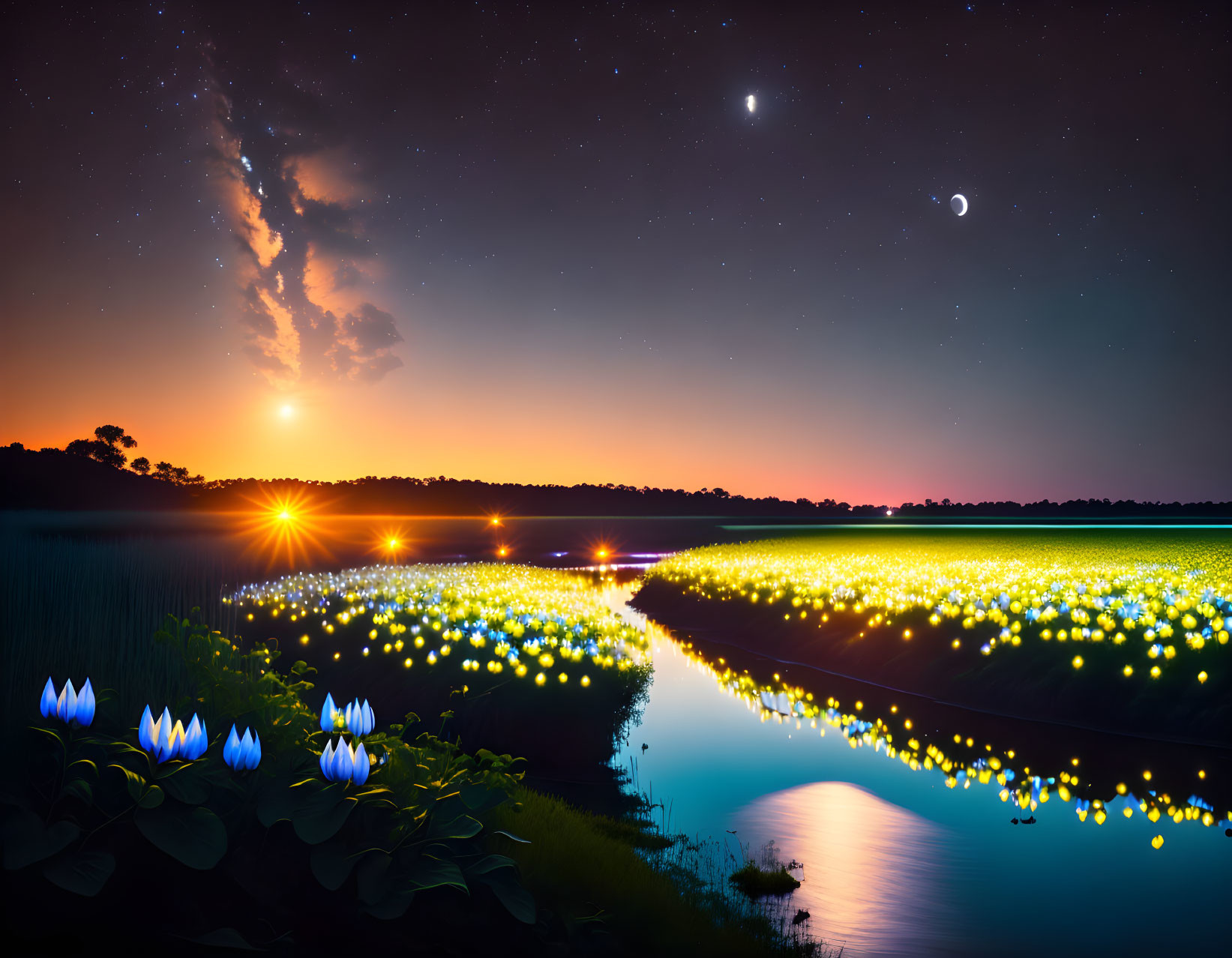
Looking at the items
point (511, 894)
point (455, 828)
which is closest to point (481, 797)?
point (455, 828)

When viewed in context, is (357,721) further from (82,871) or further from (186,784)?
(82,871)


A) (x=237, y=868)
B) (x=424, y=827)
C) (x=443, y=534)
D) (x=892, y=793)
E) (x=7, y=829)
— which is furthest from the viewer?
(x=443, y=534)

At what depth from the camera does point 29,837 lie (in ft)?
9.87

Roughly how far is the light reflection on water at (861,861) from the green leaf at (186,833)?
5.50m

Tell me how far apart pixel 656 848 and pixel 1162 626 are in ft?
38.0

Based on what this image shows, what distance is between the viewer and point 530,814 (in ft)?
19.8

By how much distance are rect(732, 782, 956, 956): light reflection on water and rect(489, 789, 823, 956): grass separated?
A: 69cm

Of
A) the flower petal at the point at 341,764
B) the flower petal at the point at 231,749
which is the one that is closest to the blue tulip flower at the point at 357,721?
the flower petal at the point at 341,764

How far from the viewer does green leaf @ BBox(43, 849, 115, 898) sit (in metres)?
2.91

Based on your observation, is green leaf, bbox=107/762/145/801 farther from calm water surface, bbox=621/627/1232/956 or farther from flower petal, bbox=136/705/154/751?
calm water surface, bbox=621/627/1232/956

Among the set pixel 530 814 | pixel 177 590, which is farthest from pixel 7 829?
pixel 177 590

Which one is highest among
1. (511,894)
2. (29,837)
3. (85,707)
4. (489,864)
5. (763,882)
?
(85,707)

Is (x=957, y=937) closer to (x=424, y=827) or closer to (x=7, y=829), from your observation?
(x=424, y=827)

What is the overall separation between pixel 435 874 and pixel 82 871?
61.1 inches
